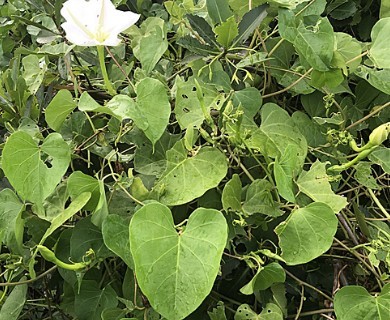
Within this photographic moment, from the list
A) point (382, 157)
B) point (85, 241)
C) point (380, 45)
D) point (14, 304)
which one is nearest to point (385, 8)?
point (380, 45)

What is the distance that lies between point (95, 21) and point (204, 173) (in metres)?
0.21

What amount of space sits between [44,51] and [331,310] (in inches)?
Answer: 20.0

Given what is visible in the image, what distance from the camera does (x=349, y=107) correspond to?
31.3 inches

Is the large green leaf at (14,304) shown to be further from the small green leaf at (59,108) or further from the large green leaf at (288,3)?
the large green leaf at (288,3)

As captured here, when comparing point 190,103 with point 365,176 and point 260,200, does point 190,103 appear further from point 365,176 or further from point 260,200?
point 365,176

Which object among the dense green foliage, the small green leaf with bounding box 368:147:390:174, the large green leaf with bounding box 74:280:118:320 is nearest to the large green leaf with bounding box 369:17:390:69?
the dense green foliage

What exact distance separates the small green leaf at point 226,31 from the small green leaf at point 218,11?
0.03m

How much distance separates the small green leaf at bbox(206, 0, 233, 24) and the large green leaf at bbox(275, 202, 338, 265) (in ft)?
0.85

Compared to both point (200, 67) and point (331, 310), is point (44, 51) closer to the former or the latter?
point (200, 67)

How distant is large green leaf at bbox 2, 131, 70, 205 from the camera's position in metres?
0.59

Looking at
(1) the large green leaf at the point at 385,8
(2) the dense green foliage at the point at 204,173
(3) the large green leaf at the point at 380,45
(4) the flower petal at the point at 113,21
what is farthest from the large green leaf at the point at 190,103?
(1) the large green leaf at the point at 385,8

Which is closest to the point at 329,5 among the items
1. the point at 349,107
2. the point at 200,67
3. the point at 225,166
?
the point at 349,107

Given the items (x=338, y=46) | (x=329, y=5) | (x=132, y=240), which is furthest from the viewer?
(x=329, y=5)

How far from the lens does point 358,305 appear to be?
0.62 m
